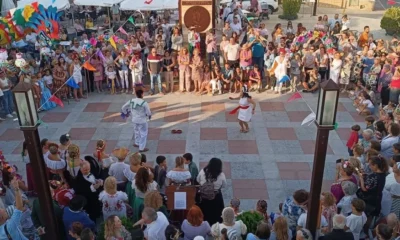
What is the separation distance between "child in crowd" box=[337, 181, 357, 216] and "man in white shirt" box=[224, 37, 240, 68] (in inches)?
314

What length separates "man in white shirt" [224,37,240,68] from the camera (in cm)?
1408

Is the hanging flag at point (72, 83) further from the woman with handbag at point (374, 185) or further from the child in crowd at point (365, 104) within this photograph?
the woman with handbag at point (374, 185)

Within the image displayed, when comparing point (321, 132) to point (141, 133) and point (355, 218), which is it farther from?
point (141, 133)

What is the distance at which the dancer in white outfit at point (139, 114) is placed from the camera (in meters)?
9.77

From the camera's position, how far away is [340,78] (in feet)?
45.2

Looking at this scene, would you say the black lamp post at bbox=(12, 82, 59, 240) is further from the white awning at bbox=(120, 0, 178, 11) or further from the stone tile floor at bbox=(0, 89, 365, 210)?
the white awning at bbox=(120, 0, 178, 11)

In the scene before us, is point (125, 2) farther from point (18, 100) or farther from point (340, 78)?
point (18, 100)

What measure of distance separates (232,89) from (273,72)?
4.69 feet

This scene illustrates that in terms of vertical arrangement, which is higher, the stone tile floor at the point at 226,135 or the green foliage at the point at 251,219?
the green foliage at the point at 251,219

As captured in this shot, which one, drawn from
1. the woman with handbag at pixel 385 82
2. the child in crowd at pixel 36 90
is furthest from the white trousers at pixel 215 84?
the child in crowd at pixel 36 90

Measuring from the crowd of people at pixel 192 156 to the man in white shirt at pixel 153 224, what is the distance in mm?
14

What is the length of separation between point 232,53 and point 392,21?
10.5 meters

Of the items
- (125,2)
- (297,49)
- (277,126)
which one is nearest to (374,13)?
(297,49)

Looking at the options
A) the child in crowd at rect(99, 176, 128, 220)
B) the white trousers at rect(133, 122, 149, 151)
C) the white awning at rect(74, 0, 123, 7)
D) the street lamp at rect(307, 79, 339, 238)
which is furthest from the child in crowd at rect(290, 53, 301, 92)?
the white awning at rect(74, 0, 123, 7)
